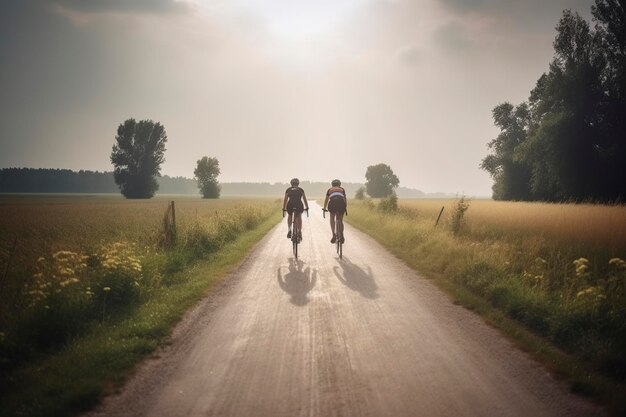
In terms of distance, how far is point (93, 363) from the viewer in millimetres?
4477

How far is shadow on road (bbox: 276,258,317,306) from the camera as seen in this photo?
7802mm

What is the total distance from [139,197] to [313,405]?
77639 millimetres

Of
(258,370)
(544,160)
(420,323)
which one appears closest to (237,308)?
(258,370)

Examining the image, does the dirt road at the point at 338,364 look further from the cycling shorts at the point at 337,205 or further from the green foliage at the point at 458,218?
the green foliage at the point at 458,218

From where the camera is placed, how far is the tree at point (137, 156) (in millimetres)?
71688

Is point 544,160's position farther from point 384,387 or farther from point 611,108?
point 384,387

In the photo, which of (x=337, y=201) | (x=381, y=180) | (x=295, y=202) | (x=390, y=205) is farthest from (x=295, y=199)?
(x=381, y=180)

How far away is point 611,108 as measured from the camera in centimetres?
2803

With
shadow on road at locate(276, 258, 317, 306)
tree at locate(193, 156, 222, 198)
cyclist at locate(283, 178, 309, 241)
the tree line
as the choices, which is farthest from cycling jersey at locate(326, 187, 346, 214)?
tree at locate(193, 156, 222, 198)

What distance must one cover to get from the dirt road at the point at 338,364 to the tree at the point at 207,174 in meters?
88.7

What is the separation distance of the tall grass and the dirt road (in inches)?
39.0

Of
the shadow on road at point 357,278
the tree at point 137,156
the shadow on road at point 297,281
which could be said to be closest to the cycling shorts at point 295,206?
the shadow on road at point 297,281

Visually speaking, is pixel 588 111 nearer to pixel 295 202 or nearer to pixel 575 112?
pixel 575 112

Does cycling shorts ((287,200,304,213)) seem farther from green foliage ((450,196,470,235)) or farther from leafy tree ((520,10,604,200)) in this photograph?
leafy tree ((520,10,604,200))
